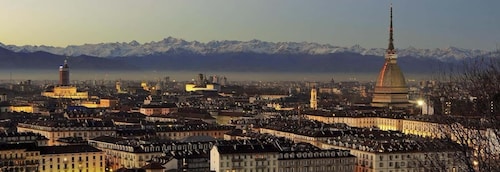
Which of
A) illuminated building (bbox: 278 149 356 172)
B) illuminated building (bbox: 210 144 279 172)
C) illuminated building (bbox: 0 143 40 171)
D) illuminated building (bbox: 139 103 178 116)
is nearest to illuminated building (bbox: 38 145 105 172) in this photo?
illuminated building (bbox: 0 143 40 171)

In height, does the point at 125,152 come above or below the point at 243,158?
below

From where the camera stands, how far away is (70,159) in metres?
63.9

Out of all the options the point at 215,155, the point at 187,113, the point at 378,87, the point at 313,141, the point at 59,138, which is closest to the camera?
the point at 215,155

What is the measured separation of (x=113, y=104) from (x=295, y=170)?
109 metres

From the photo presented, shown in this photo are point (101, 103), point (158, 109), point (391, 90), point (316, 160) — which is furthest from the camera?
point (101, 103)

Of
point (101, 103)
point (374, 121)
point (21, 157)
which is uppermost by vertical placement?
point (21, 157)

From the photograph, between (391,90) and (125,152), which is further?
(391,90)

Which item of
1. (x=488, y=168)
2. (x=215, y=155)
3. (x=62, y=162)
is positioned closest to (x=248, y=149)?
(x=215, y=155)

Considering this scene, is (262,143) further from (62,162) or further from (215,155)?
(62,162)

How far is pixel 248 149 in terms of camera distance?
200 feet

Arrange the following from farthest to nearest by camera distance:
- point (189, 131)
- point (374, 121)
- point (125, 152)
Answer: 1. point (374, 121)
2. point (189, 131)
3. point (125, 152)

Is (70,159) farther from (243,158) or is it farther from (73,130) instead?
(73,130)

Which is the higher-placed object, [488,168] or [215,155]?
[488,168]

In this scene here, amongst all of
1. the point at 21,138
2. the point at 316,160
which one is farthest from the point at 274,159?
the point at 21,138
